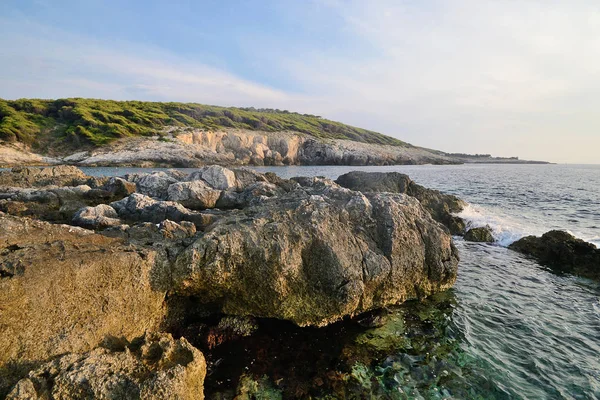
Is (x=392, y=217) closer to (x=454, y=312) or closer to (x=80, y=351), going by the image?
(x=454, y=312)

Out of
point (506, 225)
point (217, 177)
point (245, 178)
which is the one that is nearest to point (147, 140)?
point (245, 178)

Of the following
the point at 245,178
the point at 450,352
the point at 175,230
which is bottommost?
the point at 450,352

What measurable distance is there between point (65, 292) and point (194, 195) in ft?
41.4

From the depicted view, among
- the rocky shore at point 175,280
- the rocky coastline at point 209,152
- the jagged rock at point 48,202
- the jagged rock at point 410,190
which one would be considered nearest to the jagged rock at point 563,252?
the jagged rock at point 410,190

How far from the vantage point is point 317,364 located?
7957 millimetres

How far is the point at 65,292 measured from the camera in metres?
6.68

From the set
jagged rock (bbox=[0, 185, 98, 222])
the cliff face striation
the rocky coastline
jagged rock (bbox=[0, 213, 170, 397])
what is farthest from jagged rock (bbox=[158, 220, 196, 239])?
the cliff face striation

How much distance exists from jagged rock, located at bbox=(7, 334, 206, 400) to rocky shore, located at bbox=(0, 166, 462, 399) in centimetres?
2

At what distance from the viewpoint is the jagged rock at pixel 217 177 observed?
2222cm

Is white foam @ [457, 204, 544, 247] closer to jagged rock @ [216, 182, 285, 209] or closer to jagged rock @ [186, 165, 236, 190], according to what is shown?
jagged rock @ [216, 182, 285, 209]

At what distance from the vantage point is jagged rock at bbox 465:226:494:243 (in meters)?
20.5

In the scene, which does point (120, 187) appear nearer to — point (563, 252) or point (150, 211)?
point (150, 211)

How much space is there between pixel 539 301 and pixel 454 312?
4.02 metres

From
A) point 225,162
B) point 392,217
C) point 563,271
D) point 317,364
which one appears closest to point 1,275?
point 317,364
